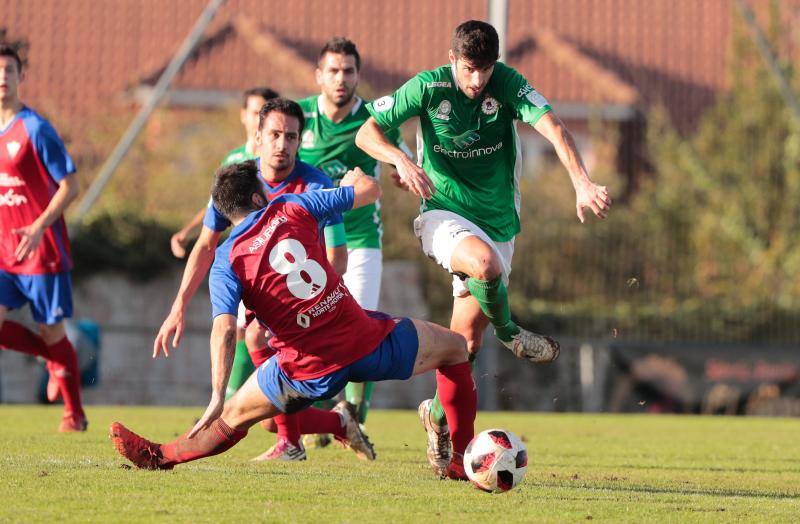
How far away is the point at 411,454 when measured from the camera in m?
9.02

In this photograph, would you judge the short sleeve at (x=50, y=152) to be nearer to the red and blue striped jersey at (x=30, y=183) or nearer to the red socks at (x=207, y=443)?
the red and blue striped jersey at (x=30, y=183)

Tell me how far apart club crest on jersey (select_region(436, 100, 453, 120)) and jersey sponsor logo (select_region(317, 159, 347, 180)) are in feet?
5.97

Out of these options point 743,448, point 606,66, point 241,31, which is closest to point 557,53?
point 606,66

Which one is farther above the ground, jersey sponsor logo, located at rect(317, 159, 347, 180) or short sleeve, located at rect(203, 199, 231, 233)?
jersey sponsor logo, located at rect(317, 159, 347, 180)

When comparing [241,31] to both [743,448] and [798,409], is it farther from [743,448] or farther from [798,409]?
[743,448]

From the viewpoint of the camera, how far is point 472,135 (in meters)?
7.79

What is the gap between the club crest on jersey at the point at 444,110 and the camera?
766 cm

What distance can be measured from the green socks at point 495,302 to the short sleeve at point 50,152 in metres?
3.37

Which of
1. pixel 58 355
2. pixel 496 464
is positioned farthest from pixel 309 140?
pixel 496 464

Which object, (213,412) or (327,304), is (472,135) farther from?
(213,412)

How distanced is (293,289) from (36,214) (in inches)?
154

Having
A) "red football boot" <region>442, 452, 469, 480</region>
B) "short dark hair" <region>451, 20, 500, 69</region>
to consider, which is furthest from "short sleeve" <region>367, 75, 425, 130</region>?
"red football boot" <region>442, 452, 469, 480</region>

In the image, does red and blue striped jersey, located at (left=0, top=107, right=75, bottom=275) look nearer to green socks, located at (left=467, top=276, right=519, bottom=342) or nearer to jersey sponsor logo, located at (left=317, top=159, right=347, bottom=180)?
jersey sponsor logo, located at (left=317, top=159, right=347, bottom=180)

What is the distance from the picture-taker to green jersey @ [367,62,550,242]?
7648mm
